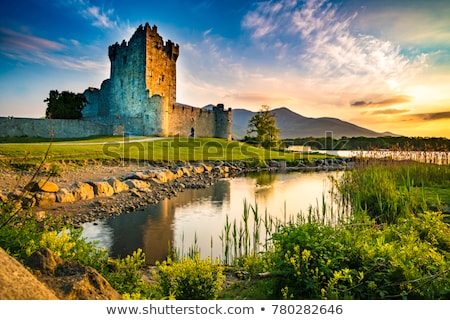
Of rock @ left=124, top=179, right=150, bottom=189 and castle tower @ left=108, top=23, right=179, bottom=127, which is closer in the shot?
rock @ left=124, top=179, right=150, bottom=189

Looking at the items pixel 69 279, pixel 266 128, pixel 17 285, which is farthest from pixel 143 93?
pixel 17 285

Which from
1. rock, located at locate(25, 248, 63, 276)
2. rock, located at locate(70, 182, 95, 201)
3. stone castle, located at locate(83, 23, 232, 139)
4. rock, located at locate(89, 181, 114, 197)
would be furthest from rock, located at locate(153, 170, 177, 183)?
stone castle, located at locate(83, 23, 232, 139)

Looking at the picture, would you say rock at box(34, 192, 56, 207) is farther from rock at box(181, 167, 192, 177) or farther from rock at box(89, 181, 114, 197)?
rock at box(181, 167, 192, 177)

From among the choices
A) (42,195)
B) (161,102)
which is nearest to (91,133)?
(161,102)

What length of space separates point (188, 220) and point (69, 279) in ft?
19.5

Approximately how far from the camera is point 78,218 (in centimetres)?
727

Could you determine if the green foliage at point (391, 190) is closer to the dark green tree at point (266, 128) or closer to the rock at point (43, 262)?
the rock at point (43, 262)

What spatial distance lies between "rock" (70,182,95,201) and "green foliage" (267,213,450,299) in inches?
281

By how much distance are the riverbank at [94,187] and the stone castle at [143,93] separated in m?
16.7

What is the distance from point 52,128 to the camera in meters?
14.7

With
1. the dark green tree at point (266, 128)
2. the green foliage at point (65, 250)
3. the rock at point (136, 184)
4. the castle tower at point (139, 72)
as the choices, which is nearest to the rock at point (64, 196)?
the rock at point (136, 184)

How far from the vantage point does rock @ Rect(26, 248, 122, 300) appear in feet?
7.04

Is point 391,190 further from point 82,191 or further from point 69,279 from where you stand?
point 82,191
